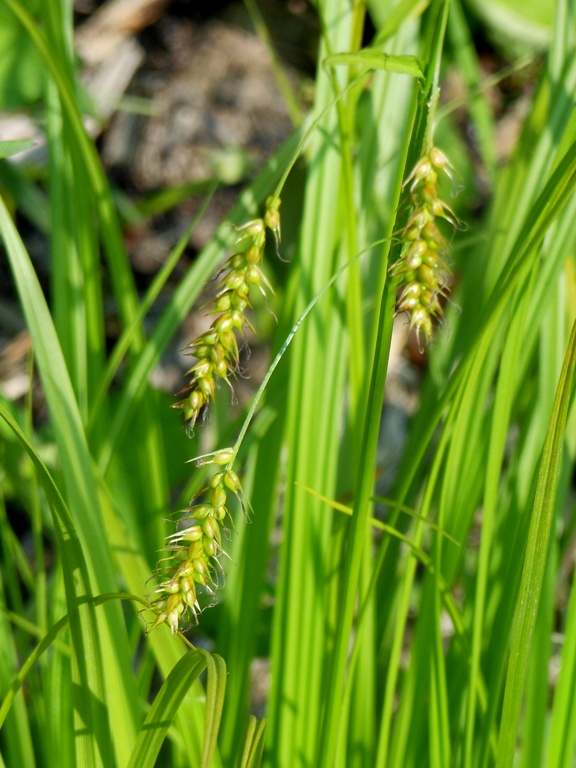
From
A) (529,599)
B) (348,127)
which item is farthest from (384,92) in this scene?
(529,599)

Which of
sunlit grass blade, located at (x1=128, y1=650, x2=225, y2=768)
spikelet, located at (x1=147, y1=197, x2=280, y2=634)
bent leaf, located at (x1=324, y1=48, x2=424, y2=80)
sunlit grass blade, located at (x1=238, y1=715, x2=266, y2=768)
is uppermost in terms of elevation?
bent leaf, located at (x1=324, y1=48, x2=424, y2=80)

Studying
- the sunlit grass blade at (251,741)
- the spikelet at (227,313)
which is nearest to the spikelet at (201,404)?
the spikelet at (227,313)

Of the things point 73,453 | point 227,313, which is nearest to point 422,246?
point 227,313

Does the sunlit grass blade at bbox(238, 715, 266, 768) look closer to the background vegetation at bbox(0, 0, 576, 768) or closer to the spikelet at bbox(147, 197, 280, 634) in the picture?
the background vegetation at bbox(0, 0, 576, 768)

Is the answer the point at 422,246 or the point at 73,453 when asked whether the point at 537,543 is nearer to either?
the point at 422,246

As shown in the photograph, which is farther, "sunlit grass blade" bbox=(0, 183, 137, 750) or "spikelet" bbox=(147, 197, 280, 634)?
"sunlit grass blade" bbox=(0, 183, 137, 750)

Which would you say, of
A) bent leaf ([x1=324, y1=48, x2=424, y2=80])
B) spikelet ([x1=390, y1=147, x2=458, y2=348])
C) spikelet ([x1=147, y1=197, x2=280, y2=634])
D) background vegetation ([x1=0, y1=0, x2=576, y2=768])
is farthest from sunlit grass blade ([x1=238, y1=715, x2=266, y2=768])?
bent leaf ([x1=324, y1=48, x2=424, y2=80])

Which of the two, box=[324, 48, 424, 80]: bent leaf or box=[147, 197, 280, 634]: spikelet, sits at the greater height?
box=[324, 48, 424, 80]: bent leaf

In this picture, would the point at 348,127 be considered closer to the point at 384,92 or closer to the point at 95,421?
the point at 384,92
